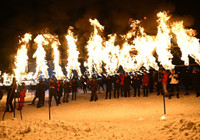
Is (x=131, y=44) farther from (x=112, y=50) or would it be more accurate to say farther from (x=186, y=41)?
(x=186, y=41)

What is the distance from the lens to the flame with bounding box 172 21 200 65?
13617 millimetres

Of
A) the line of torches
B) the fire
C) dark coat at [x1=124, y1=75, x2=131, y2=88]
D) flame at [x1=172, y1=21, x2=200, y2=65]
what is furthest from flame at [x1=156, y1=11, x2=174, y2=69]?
the fire

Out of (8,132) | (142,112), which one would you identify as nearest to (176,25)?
(142,112)

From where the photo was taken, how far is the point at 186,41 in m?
13.8

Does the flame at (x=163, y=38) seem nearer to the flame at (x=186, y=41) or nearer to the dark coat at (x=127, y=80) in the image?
the flame at (x=186, y=41)

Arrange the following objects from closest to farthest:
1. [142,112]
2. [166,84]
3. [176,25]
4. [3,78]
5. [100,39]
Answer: [142,112], [166,84], [176,25], [100,39], [3,78]

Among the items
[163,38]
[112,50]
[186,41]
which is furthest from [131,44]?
[186,41]

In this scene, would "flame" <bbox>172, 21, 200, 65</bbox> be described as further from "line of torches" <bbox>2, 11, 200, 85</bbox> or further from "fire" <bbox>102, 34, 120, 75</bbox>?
"fire" <bbox>102, 34, 120, 75</bbox>

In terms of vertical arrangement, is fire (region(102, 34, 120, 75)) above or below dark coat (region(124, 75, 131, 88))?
above

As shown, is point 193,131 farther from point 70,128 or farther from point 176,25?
point 176,25

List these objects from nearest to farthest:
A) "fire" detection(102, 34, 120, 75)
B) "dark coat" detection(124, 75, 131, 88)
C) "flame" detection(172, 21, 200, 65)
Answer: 1. "flame" detection(172, 21, 200, 65)
2. "dark coat" detection(124, 75, 131, 88)
3. "fire" detection(102, 34, 120, 75)

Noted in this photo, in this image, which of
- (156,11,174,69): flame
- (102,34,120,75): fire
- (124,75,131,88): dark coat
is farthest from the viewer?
(102,34,120,75): fire

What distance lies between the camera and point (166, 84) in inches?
520

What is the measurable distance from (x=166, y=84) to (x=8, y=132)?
1061 cm
